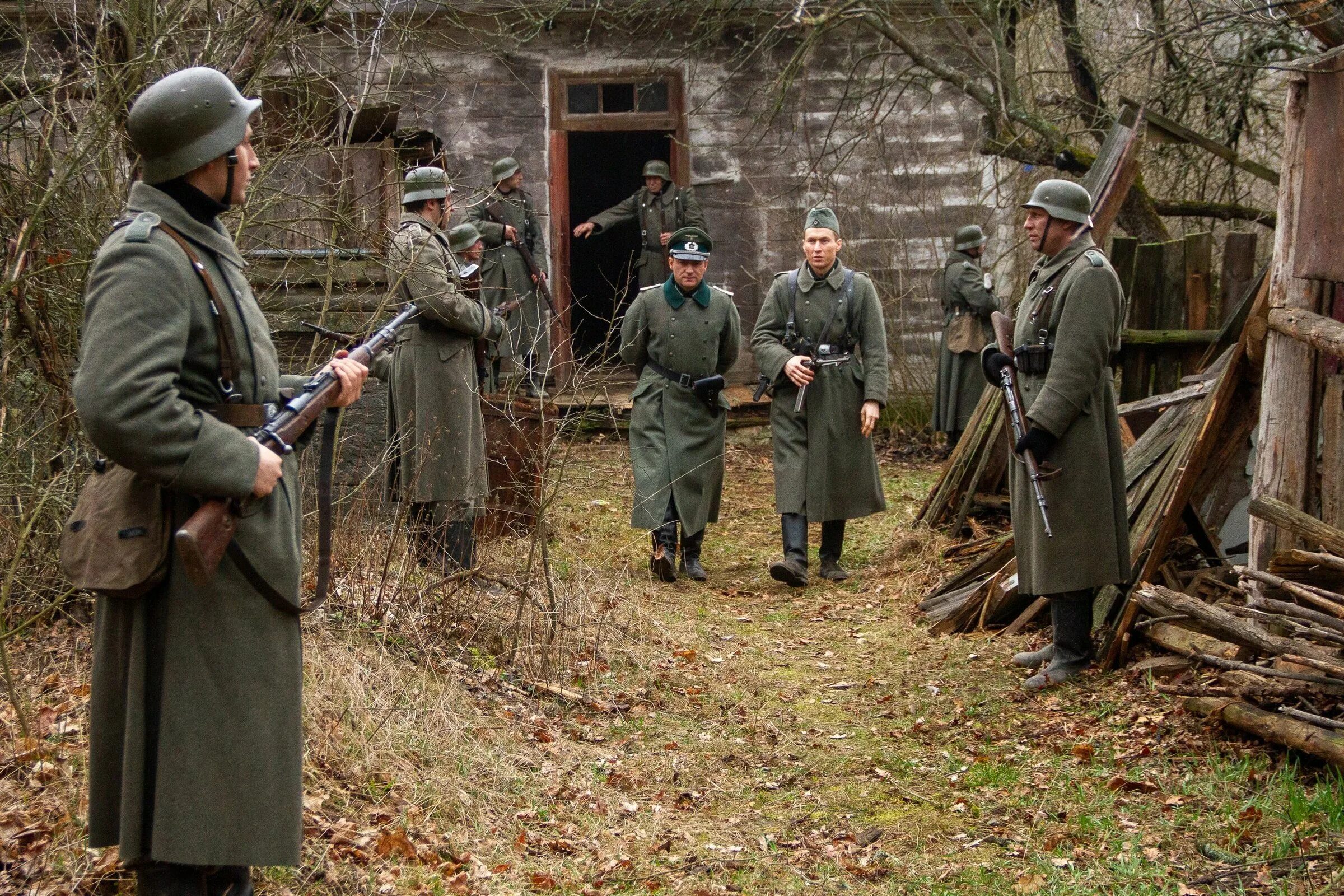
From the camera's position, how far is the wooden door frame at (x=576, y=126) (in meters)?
14.1

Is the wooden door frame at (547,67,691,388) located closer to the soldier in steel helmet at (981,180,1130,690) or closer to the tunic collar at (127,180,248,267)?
the soldier in steel helmet at (981,180,1130,690)

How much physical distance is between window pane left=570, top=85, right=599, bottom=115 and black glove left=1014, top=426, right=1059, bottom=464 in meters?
9.41

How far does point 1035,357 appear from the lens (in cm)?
616

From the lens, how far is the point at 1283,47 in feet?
32.0

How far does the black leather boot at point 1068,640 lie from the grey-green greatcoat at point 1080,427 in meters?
0.13

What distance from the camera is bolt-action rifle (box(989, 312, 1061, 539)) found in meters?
6.07

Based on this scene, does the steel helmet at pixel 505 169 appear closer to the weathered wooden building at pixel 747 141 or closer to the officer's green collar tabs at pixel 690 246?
the weathered wooden building at pixel 747 141

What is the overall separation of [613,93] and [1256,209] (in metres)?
6.88

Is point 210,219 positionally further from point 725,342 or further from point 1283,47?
point 1283,47

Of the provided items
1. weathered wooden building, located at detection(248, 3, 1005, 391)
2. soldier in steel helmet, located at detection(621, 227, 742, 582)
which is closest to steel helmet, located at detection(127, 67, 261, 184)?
soldier in steel helmet, located at detection(621, 227, 742, 582)

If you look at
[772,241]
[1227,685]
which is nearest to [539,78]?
[772,241]

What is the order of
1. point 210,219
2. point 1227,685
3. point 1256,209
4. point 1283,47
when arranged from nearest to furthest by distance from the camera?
point 210,219 → point 1227,685 → point 1283,47 → point 1256,209

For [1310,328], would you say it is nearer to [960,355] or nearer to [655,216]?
[960,355]

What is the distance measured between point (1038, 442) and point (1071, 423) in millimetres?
172
